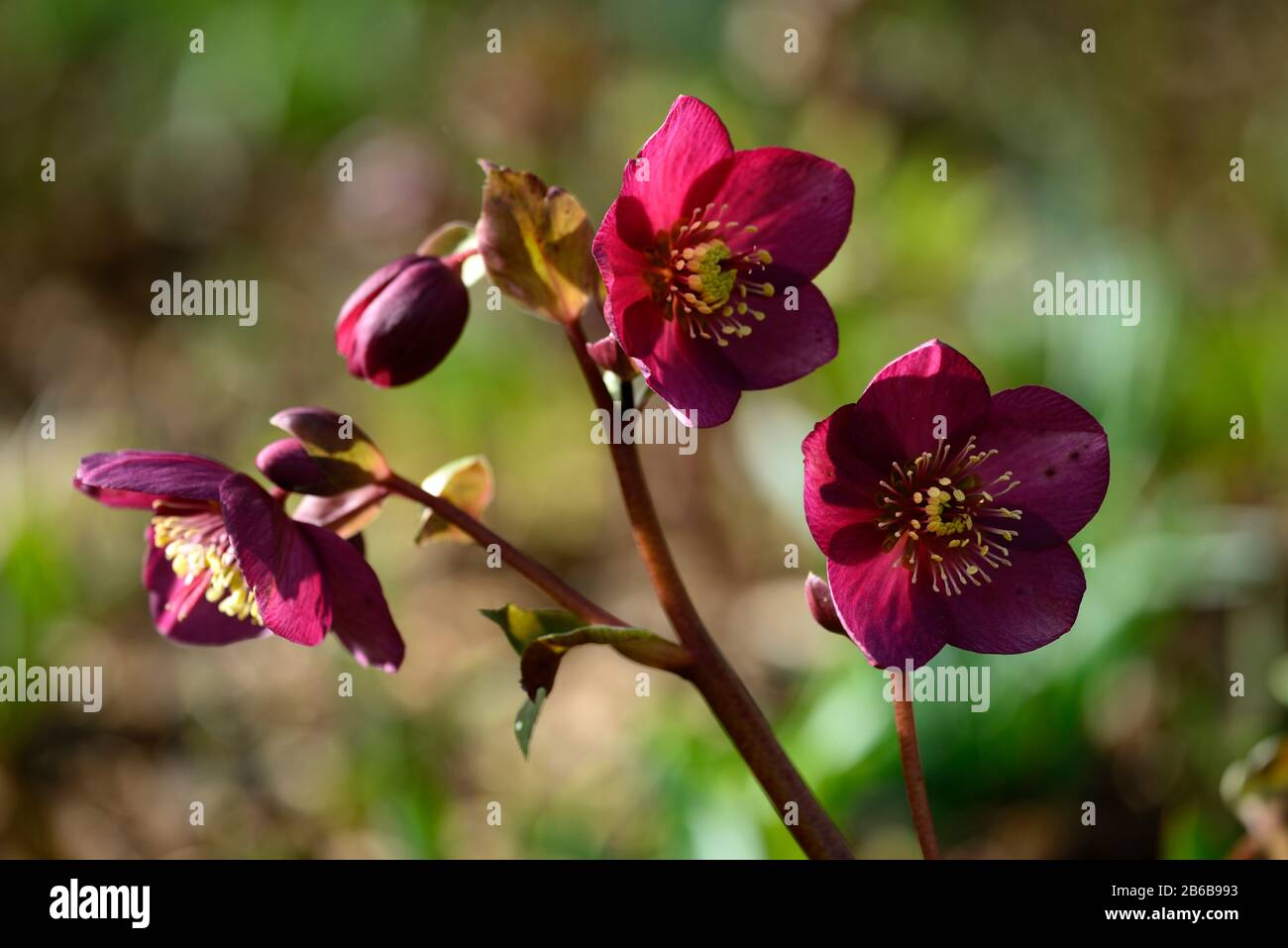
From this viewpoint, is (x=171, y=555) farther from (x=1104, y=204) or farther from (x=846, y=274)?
(x=1104, y=204)

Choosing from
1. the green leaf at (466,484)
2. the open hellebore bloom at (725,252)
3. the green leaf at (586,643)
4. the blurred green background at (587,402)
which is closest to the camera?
the green leaf at (586,643)

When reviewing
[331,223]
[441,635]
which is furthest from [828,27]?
[441,635]

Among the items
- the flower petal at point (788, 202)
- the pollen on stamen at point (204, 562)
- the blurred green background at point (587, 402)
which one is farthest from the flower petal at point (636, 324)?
the blurred green background at point (587, 402)

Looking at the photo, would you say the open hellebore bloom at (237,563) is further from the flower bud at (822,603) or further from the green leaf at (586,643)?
the flower bud at (822,603)

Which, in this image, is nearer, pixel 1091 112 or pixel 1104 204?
pixel 1104 204

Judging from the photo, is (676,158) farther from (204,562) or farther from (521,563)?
(204,562)

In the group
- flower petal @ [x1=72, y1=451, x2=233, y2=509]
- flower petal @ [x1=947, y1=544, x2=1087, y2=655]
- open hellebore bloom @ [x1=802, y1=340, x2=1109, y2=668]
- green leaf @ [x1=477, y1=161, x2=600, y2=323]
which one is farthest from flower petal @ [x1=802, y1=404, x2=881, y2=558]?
flower petal @ [x1=72, y1=451, x2=233, y2=509]
